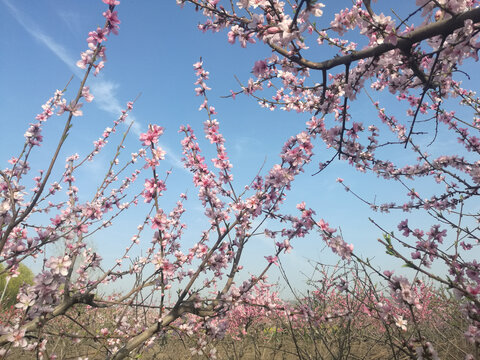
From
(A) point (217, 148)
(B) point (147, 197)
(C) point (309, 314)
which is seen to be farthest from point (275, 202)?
(B) point (147, 197)

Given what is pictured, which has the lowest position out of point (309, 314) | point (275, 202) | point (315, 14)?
point (309, 314)

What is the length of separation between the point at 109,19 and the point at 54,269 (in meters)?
2.25

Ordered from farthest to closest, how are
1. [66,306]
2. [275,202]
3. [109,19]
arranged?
1. [275,202]
2. [66,306]
3. [109,19]

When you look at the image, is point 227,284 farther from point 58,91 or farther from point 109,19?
point 58,91

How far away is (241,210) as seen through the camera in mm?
3939

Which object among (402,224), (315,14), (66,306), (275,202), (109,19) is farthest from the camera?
(275,202)

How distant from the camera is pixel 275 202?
433cm

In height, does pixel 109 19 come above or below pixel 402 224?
above

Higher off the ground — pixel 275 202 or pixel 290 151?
pixel 290 151

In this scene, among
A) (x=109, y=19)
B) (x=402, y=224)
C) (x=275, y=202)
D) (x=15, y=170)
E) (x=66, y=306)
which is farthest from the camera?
(x=275, y=202)

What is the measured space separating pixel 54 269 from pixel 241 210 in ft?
7.20

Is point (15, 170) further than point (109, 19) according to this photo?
Yes

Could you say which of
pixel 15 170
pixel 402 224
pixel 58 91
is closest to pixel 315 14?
pixel 402 224

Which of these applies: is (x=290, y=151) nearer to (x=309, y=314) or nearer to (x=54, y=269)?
(x=309, y=314)
